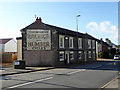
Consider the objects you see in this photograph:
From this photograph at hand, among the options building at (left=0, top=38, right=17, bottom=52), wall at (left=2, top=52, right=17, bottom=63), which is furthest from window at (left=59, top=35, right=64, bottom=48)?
building at (left=0, top=38, right=17, bottom=52)

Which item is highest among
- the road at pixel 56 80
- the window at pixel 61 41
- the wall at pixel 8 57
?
the window at pixel 61 41

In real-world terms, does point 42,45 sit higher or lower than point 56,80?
higher

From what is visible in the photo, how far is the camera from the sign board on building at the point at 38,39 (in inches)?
1016

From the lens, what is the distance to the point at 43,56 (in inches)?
1013

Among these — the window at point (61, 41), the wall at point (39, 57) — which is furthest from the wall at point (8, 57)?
the window at point (61, 41)

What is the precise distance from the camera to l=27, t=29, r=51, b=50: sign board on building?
2581cm

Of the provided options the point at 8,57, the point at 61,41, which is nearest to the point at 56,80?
the point at 61,41

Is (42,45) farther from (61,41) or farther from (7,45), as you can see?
(7,45)

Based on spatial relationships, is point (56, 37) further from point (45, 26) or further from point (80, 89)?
point (80, 89)

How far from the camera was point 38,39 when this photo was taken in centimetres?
2597

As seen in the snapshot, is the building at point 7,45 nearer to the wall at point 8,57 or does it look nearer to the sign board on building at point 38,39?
the wall at point 8,57

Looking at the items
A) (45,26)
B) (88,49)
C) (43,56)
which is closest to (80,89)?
(43,56)

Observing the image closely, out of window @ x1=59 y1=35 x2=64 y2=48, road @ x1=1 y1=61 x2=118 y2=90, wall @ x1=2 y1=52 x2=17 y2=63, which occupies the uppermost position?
window @ x1=59 y1=35 x2=64 y2=48

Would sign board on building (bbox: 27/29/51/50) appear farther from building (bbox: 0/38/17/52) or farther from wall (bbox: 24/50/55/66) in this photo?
building (bbox: 0/38/17/52)
